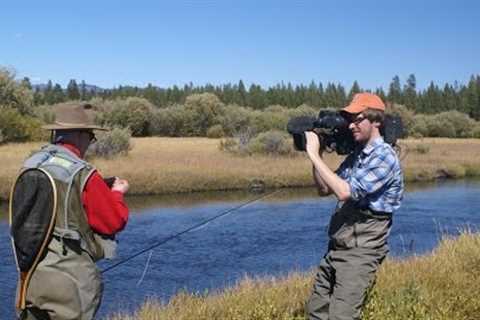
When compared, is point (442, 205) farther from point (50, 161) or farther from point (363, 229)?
point (50, 161)

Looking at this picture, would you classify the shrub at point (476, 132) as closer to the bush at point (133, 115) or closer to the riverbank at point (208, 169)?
the bush at point (133, 115)

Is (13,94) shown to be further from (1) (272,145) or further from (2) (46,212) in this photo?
(2) (46,212)

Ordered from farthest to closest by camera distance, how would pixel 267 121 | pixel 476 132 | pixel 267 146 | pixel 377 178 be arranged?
pixel 476 132 < pixel 267 121 < pixel 267 146 < pixel 377 178

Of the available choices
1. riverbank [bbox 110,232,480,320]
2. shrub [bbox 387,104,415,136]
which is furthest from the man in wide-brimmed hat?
shrub [bbox 387,104,415,136]

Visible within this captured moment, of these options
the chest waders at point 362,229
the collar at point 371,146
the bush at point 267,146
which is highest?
the collar at point 371,146

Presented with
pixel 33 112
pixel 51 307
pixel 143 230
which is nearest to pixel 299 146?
pixel 51 307

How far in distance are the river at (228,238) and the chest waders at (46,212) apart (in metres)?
6.03

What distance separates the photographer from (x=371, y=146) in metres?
4.17

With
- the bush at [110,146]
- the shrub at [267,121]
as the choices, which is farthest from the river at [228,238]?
the shrub at [267,121]

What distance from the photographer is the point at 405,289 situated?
5543 millimetres

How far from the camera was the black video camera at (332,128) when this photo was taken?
420cm

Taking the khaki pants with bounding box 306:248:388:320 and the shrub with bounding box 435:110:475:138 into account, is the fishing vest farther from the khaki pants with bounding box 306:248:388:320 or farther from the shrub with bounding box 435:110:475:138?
the shrub with bounding box 435:110:475:138

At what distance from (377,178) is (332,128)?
17.3 inches

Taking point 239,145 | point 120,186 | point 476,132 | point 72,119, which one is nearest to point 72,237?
point 120,186
